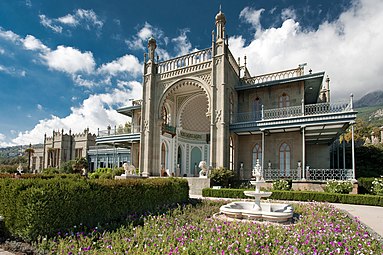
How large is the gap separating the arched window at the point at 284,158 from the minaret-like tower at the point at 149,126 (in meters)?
9.01

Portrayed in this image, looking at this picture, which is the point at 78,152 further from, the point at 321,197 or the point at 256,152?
the point at 321,197

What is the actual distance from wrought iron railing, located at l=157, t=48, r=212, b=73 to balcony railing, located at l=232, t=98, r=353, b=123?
480 cm

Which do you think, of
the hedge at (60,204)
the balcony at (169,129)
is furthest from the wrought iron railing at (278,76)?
the hedge at (60,204)

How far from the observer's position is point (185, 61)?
18594 mm

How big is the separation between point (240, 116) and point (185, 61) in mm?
5887

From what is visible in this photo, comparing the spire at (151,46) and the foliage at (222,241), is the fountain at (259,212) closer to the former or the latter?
the foliage at (222,241)

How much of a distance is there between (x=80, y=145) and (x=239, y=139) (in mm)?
28819

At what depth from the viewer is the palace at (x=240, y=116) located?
15.6 meters

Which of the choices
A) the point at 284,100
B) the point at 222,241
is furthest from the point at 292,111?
the point at 222,241

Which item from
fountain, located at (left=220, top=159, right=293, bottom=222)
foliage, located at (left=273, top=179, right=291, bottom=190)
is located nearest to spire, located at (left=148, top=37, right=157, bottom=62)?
foliage, located at (left=273, top=179, right=291, bottom=190)

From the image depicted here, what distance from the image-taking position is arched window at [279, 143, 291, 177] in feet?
55.1

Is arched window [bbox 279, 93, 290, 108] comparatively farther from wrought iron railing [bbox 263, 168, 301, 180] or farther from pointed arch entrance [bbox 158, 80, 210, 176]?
pointed arch entrance [bbox 158, 80, 210, 176]

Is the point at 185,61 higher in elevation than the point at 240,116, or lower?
higher

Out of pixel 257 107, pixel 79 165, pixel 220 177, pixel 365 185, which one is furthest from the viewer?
pixel 79 165
